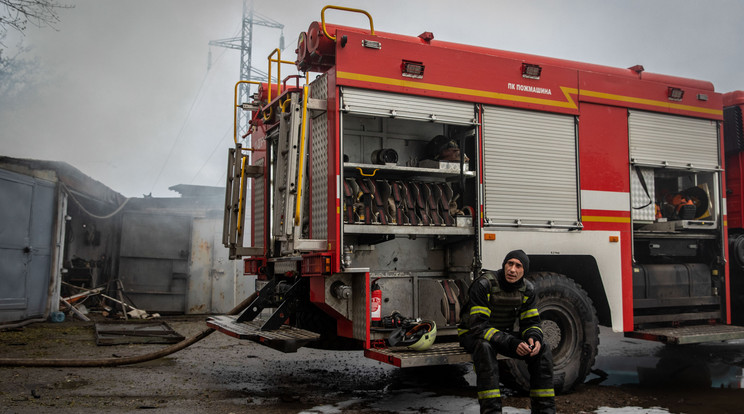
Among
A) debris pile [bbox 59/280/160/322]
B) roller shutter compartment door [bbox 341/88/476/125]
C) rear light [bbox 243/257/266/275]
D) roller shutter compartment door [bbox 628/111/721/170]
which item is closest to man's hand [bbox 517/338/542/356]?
roller shutter compartment door [bbox 341/88/476/125]

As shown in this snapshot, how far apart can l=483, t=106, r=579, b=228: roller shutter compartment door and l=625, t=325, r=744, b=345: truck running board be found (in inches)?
58.4

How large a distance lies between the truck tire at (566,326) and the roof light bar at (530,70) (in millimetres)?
2138

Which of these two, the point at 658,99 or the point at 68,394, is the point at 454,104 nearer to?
the point at 658,99

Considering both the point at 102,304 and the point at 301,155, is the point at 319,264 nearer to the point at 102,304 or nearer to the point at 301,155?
the point at 301,155

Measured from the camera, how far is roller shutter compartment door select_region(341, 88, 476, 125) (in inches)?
228

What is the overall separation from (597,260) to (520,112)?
1847 mm

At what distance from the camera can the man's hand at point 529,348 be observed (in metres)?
4.74

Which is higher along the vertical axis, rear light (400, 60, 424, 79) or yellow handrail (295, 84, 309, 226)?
rear light (400, 60, 424, 79)

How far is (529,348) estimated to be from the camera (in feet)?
15.6

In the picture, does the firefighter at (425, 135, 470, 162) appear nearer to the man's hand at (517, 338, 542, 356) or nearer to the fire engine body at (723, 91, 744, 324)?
the man's hand at (517, 338, 542, 356)

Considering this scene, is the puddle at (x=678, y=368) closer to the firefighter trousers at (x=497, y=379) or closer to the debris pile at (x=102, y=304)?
the firefighter trousers at (x=497, y=379)

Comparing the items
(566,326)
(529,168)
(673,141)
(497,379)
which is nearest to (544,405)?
(497,379)

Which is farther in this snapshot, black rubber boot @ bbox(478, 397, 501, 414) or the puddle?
the puddle

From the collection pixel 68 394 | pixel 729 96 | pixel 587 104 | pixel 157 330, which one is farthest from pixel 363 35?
pixel 157 330
